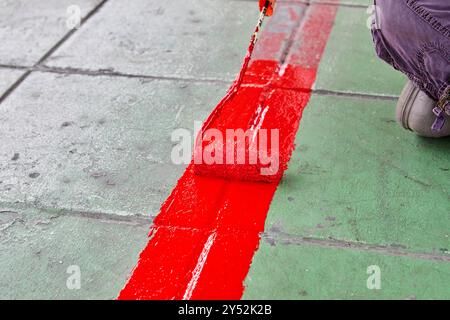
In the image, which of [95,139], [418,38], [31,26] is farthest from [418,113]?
[31,26]

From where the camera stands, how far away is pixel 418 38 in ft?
6.89

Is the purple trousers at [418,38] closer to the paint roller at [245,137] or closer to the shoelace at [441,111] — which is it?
the shoelace at [441,111]

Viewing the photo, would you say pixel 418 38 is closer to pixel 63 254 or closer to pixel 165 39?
pixel 63 254

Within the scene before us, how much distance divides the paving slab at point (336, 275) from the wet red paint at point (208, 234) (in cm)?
6

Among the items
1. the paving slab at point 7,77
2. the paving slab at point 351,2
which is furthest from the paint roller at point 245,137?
the paving slab at point 351,2

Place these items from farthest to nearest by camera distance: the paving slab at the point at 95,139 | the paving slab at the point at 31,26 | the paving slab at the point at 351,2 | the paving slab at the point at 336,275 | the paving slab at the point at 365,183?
1. the paving slab at the point at 351,2
2. the paving slab at the point at 31,26
3. the paving slab at the point at 95,139
4. the paving slab at the point at 365,183
5. the paving slab at the point at 336,275

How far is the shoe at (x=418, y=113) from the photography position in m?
2.32

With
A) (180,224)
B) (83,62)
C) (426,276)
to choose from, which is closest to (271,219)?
(180,224)

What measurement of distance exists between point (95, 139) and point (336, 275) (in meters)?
1.09

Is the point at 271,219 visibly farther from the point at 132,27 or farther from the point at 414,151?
the point at 132,27

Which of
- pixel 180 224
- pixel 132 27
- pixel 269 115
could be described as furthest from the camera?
pixel 132 27

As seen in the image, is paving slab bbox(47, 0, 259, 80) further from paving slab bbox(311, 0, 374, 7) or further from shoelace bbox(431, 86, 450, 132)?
shoelace bbox(431, 86, 450, 132)

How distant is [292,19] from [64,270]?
2.02 m
